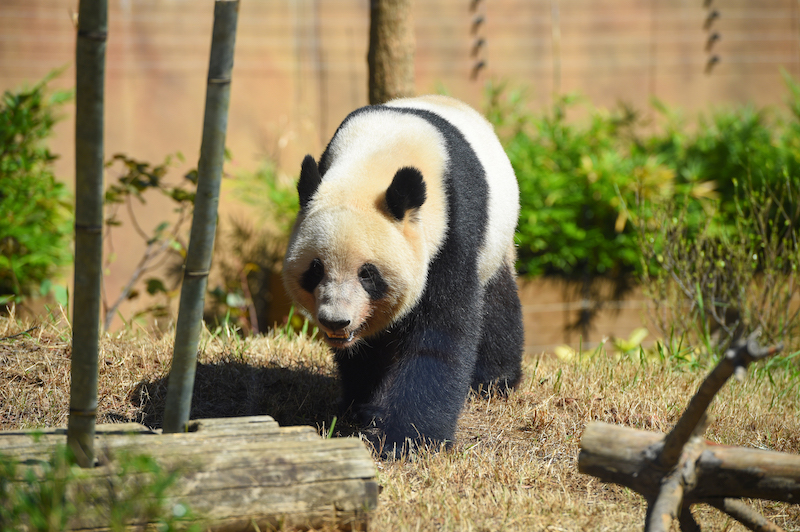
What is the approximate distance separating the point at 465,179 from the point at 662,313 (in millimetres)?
2892

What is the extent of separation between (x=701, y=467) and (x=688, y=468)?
5cm

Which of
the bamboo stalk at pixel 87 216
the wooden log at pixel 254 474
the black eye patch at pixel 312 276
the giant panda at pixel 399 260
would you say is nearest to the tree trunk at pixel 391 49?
the giant panda at pixel 399 260

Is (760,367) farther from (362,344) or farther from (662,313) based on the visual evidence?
(362,344)

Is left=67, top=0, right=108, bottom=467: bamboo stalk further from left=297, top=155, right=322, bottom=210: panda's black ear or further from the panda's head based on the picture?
left=297, top=155, right=322, bottom=210: panda's black ear

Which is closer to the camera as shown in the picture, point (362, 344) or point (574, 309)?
point (362, 344)

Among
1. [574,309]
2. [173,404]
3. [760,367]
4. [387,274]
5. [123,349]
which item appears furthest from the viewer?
[574,309]

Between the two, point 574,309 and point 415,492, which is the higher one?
point 415,492

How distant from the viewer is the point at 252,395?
353cm

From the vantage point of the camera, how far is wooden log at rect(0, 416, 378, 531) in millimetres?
1908

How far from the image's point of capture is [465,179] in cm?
331

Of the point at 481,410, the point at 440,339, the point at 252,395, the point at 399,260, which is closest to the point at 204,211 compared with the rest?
the point at 399,260

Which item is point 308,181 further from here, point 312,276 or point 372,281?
point 372,281

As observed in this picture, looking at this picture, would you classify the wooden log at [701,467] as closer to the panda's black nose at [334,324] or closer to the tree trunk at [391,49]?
the panda's black nose at [334,324]

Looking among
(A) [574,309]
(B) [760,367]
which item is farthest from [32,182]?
(B) [760,367]
